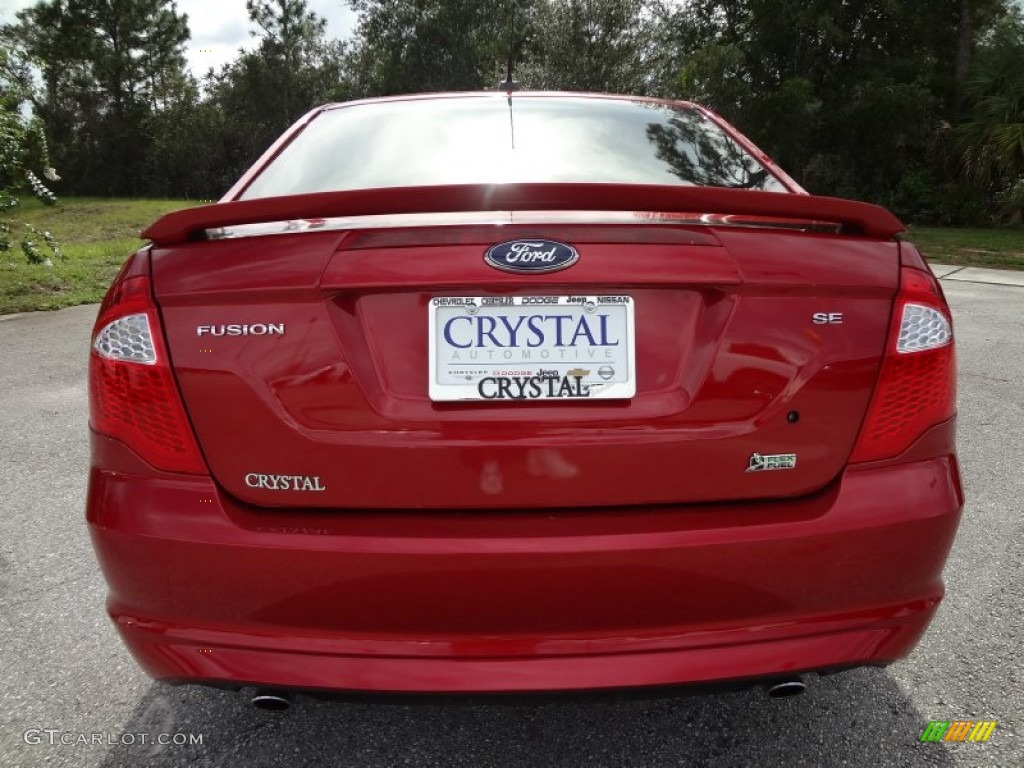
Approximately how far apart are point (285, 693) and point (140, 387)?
641mm

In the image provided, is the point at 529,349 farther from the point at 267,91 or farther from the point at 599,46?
the point at 267,91

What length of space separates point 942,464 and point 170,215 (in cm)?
160

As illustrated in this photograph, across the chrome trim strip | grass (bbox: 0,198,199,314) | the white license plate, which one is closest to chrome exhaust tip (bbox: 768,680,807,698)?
the white license plate

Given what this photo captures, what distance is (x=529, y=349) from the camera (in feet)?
4.91

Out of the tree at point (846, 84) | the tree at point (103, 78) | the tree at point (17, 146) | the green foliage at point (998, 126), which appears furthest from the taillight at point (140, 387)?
the tree at point (103, 78)

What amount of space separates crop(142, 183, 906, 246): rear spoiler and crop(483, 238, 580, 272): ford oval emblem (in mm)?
99

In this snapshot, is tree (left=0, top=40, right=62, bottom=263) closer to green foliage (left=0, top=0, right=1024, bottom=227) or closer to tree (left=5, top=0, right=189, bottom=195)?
green foliage (left=0, top=0, right=1024, bottom=227)

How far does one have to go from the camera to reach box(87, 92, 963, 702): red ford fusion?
4.89ft

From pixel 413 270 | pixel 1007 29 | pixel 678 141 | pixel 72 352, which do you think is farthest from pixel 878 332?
pixel 1007 29

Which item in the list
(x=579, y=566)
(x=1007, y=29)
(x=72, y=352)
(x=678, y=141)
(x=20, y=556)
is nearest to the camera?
(x=579, y=566)

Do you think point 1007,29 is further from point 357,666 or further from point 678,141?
point 357,666

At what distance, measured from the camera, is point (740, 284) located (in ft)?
5.00

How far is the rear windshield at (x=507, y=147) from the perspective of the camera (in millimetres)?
2156

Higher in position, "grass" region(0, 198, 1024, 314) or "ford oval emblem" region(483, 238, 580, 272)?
"ford oval emblem" region(483, 238, 580, 272)
